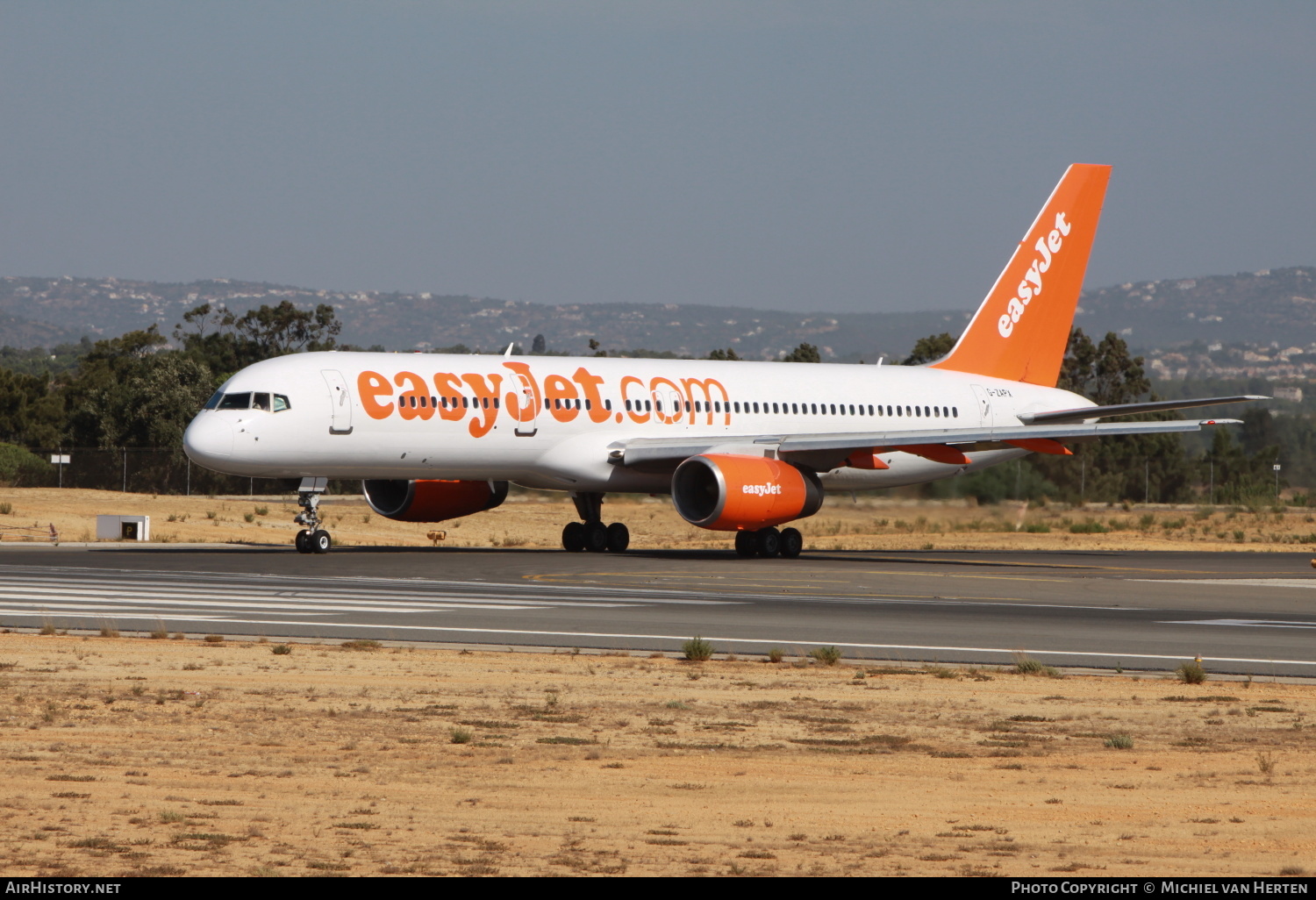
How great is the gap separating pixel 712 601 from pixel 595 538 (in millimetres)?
12821

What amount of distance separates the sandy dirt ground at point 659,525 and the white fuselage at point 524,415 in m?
2.51

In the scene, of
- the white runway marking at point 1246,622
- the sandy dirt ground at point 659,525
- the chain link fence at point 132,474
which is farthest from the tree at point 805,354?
the white runway marking at point 1246,622

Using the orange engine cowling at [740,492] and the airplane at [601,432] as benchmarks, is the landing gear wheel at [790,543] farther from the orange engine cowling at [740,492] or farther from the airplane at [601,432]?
the orange engine cowling at [740,492]

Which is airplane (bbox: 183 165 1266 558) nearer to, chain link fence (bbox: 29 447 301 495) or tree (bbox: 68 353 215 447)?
chain link fence (bbox: 29 447 301 495)

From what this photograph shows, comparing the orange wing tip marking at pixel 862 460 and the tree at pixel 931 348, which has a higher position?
the tree at pixel 931 348

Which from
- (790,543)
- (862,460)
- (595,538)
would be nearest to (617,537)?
(595,538)

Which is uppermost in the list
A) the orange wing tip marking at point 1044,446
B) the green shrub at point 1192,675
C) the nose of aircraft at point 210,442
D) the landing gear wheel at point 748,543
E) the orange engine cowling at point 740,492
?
the orange wing tip marking at point 1044,446

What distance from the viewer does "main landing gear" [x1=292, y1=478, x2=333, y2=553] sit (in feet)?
102

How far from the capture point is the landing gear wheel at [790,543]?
33531mm

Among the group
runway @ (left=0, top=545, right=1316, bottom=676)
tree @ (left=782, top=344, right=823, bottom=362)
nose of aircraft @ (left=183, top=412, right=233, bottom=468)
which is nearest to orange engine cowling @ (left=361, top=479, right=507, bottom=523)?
runway @ (left=0, top=545, right=1316, bottom=676)

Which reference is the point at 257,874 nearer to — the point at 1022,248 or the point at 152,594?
the point at 152,594

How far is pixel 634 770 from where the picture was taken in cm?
970

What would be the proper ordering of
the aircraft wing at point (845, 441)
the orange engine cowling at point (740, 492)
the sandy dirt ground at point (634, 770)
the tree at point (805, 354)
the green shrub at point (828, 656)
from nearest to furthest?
the sandy dirt ground at point (634, 770)
the green shrub at point (828, 656)
the orange engine cowling at point (740, 492)
the aircraft wing at point (845, 441)
the tree at point (805, 354)

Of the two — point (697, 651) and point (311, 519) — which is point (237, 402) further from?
point (697, 651)
